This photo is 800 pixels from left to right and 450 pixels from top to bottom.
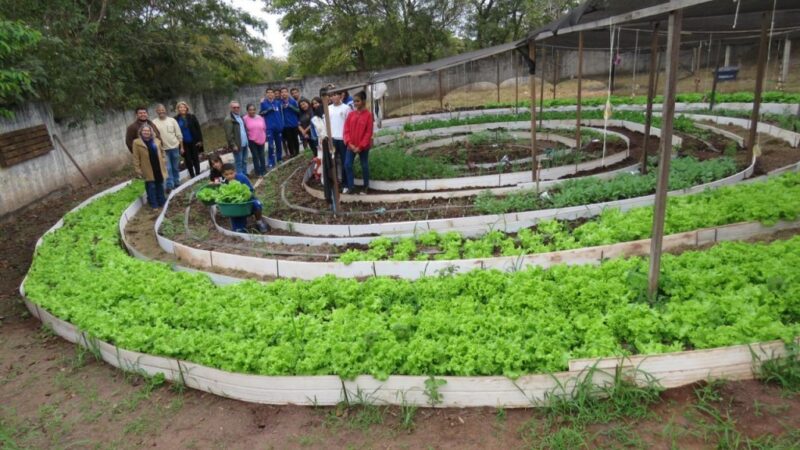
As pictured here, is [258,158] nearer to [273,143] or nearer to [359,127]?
[273,143]

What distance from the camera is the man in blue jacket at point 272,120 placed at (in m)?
12.5

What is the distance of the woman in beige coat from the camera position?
974 cm

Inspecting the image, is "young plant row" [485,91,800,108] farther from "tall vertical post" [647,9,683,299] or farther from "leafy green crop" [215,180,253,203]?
"leafy green crop" [215,180,253,203]

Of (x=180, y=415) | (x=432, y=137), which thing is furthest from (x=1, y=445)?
(x=432, y=137)

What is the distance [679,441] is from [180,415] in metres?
3.90

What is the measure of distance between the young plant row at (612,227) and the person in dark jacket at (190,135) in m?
6.45

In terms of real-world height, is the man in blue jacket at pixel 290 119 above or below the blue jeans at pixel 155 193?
above

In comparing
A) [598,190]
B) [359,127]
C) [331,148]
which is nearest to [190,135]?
[331,148]

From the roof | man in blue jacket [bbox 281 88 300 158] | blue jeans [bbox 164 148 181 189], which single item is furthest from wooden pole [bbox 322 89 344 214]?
man in blue jacket [bbox 281 88 300 158]

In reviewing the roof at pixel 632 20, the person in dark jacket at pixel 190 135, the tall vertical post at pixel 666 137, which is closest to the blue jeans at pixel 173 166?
the person in dark jacket at pixel 190 135

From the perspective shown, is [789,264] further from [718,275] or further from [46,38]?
[46,38]

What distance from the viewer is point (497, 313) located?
4.62 metres

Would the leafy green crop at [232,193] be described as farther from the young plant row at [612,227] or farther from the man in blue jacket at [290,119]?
the man in blue jacket at [290,119]

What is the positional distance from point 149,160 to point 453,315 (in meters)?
7.71
